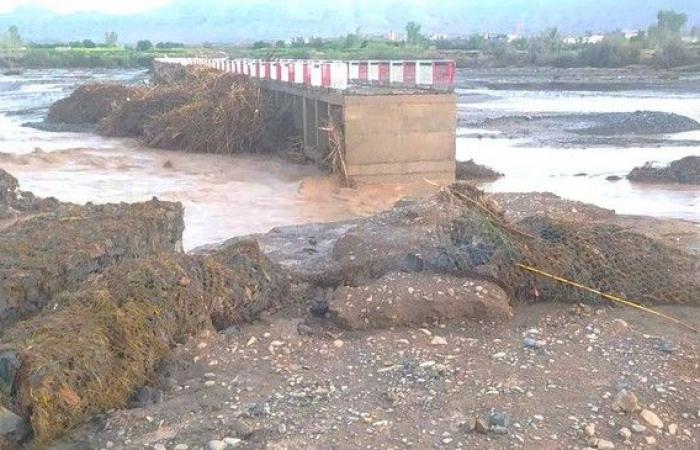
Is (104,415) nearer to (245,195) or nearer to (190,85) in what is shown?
(245,195)

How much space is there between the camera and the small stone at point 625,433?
211 inches

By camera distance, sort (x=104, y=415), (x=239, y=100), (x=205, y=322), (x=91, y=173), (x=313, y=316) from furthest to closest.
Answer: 1. (x=239, y=100)
2. (x=91, y=173)
3. (x=313, y=316)
4. (x=205, y=322)
5. (x=104, y=415)

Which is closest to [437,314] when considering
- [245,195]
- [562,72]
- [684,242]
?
[684,242]

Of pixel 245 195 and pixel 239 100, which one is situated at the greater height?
pixel 239 100

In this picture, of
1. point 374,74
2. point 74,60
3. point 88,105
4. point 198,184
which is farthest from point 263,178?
point 74,60

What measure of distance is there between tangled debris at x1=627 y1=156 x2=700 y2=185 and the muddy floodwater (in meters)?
0.47

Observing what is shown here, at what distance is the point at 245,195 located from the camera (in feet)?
55.0

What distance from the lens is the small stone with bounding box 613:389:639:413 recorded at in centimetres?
564

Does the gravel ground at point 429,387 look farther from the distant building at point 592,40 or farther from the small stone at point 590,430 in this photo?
the distant building at point 592,40

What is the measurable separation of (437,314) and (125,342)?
8.85 feet

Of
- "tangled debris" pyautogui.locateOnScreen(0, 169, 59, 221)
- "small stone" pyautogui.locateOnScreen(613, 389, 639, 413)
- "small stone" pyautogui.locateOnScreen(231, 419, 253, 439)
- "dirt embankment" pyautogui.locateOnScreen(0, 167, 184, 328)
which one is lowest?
"small stone" pyautogui.locateOnScreen(231, 419, 253, 439)

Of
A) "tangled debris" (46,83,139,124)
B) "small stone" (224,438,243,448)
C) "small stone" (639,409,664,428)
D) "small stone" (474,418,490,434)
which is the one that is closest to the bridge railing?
"tangled debris" (46,83,139,124)

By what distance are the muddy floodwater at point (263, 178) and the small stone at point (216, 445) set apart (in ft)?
22.4

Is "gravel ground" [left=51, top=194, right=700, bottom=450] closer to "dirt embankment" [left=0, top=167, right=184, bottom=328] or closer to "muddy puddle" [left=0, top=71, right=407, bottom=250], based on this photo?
"dirt embankment" [left=0, top=167, right=184, bottom=328]
